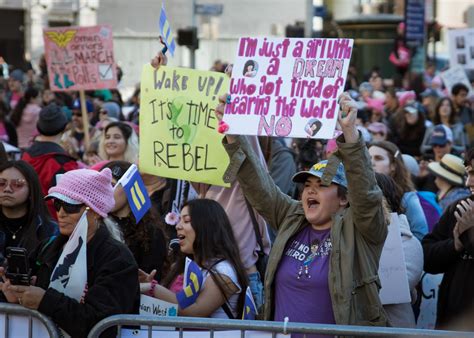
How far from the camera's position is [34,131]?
46.7ft

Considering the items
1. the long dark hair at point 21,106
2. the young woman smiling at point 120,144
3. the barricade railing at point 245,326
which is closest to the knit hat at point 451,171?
the young woman smiling at point 120,144

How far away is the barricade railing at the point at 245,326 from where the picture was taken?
4.54 m

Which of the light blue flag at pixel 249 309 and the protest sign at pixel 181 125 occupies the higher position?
the protest sign at pixel 181 125

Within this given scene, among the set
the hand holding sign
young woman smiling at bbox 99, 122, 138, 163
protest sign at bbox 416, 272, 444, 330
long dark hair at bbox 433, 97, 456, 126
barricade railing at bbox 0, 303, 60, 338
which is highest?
the hand holding sign

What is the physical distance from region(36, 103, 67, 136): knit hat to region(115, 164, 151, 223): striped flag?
2.65 metres

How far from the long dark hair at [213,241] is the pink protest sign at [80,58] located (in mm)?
5517

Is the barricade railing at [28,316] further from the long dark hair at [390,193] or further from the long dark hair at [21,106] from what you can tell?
the long dark hair at [21,106]

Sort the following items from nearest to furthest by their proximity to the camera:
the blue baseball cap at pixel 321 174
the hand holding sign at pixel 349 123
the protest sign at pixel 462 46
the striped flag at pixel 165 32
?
the hand holding sign at pixel 349 123 < the blue baseball cap at pixel 321 174 < the striped flag at pixel 165 32 < the protest sign at pixel 462 46

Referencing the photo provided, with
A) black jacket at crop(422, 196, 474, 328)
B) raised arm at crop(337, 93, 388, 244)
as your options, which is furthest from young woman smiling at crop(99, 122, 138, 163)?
raised arm at crop(337, 93, 388, 244)

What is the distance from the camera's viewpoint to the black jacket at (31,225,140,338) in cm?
473

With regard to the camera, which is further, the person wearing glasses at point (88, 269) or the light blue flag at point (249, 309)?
the light blue flag at point (249, 309)

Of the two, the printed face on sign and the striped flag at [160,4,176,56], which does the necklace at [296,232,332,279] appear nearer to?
the printed face on sign

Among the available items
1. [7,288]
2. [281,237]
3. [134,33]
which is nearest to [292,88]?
[281,237]

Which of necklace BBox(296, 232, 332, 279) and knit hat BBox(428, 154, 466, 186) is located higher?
necklace BBox(296, 232, 332, 279)
